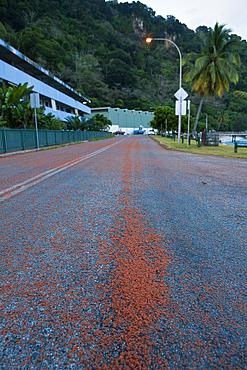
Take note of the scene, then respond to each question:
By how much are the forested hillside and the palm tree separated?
42.6 m

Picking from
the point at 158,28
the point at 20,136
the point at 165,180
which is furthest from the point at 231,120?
the point at 158,28

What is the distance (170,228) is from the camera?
3049 mm

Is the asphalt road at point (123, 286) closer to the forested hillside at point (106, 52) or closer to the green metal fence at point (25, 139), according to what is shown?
the green metal fence at point (25, 139)

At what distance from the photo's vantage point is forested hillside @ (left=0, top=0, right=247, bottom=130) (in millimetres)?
73500

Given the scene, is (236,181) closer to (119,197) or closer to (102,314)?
(119,197)

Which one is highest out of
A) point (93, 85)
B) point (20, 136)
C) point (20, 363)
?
point (93, 85)

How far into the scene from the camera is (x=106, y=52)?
5044 inches

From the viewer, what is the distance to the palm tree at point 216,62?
27781mm

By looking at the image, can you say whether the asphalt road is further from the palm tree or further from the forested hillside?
the forested hillside

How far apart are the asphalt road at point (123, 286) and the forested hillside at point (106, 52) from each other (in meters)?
61.2

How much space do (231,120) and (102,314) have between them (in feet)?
371

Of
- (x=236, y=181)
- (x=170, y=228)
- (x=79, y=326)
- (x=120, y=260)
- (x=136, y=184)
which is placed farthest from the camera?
(x=236, y=181)

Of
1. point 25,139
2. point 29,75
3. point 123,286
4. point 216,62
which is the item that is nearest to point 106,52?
point 29,75

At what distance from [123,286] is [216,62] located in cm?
→ 3155
